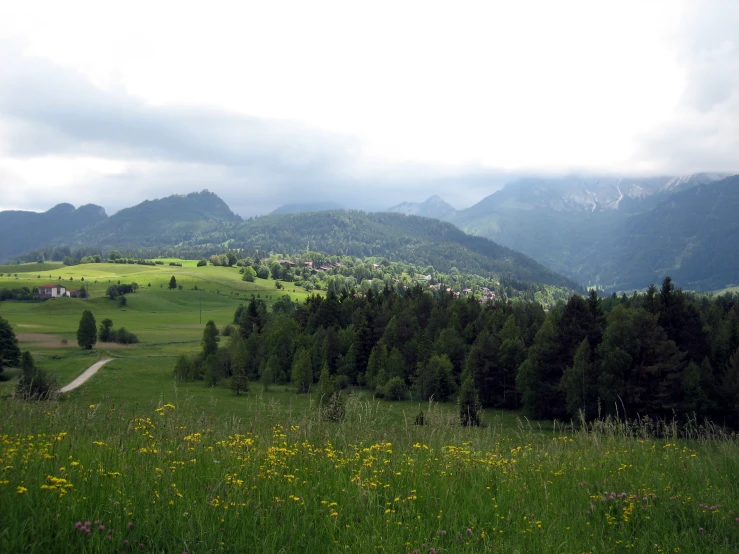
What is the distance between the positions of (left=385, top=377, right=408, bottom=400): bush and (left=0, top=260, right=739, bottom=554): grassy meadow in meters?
51.7

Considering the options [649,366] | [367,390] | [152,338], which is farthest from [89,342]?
[649,366]

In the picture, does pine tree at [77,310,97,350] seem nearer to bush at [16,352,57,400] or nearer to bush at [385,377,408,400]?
bush at [16,352,57,400]

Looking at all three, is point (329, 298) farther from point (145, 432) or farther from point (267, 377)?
point (145, 432)

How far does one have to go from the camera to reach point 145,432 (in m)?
8.28

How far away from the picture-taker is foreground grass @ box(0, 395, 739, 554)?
5156mm

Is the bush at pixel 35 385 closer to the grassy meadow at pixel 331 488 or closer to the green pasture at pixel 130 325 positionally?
the green pasture at pixel 130 325

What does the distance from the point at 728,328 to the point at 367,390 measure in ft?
139

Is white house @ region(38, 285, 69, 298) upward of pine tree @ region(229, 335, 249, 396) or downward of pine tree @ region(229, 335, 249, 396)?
upward

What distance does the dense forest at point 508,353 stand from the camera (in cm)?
4206

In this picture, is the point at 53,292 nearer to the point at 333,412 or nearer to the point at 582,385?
the point at 582,385

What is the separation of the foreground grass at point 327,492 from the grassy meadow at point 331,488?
0.02 metres

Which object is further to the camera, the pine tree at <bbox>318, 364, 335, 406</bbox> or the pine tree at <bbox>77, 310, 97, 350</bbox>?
the pine tree at <bbox>77, 310, 97, 350</bbox>

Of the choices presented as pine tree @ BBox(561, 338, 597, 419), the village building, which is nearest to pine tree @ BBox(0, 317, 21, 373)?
pine tree @ BBox(561, 338, 597, 419)

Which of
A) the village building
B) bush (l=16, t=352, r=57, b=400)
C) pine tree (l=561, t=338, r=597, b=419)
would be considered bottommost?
pine tree (l=561, t=338, r=597, b=419)
